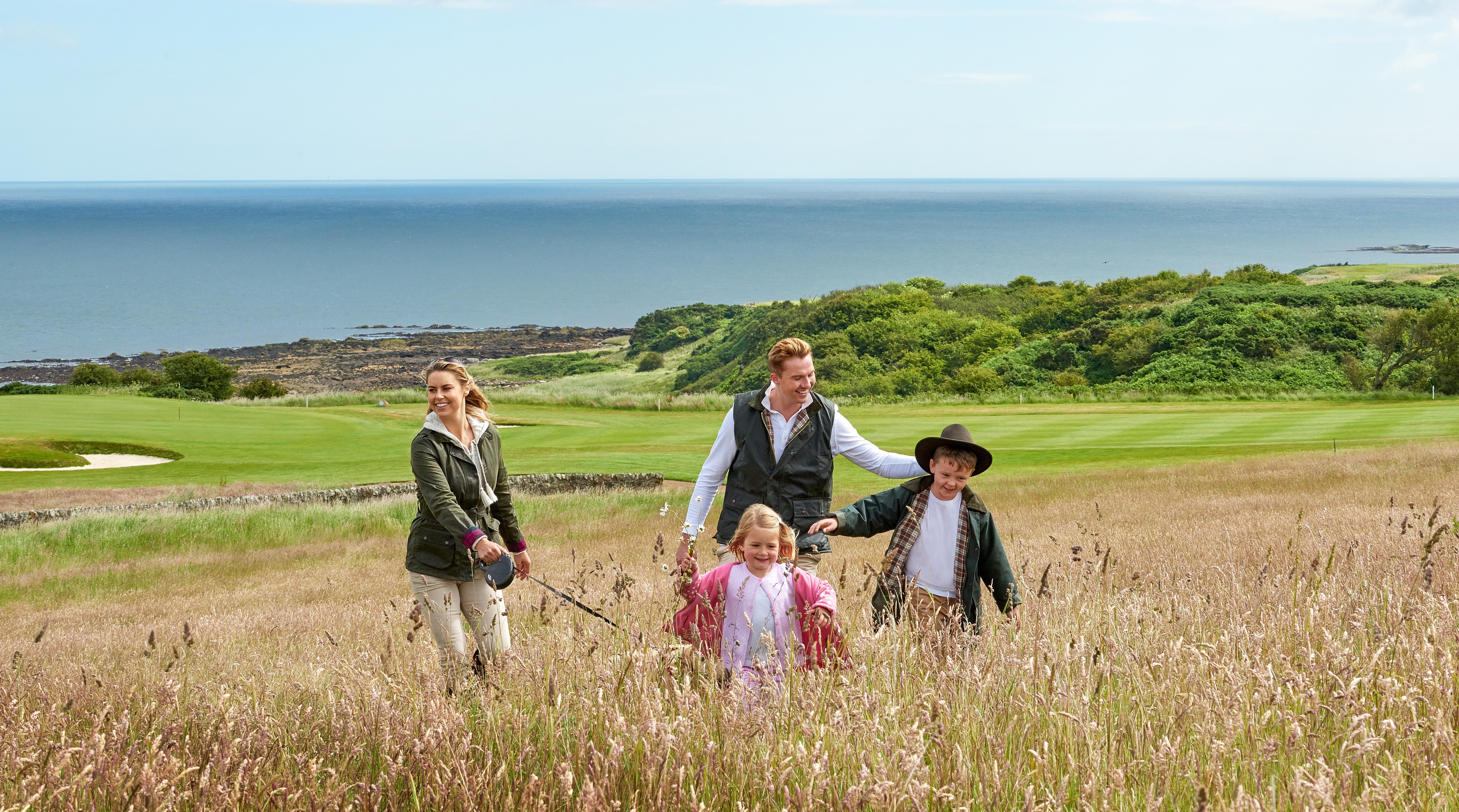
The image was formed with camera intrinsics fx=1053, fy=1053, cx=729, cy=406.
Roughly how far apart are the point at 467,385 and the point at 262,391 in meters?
48.6

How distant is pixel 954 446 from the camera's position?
15.8ft

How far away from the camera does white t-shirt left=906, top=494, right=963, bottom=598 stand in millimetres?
4832

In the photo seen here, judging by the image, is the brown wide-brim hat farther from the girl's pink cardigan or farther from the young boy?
the girl's pink cardigan

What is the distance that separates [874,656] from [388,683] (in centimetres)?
160

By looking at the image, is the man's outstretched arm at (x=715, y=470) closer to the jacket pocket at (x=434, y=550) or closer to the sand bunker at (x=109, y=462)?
the jacket pocket at (x=434, y=550)

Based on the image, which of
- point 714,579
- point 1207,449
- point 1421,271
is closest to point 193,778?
point 714,579

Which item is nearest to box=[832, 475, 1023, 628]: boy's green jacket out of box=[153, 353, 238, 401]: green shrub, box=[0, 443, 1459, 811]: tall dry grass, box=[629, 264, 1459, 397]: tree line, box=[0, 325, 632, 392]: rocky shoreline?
box=[0, 443, 1459, 811]: tall dry grass

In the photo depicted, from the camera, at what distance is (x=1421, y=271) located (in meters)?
65.4

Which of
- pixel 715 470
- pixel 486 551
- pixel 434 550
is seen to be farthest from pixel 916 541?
pixel 434 550

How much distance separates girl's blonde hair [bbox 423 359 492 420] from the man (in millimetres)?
1260

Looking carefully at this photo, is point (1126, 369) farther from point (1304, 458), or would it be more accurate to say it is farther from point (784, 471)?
point (784, 471)

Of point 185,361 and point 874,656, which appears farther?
point 185,361

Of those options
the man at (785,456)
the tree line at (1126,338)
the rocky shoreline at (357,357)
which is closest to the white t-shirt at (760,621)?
the man at (785,456)

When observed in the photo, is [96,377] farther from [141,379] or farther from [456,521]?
[456,521]
